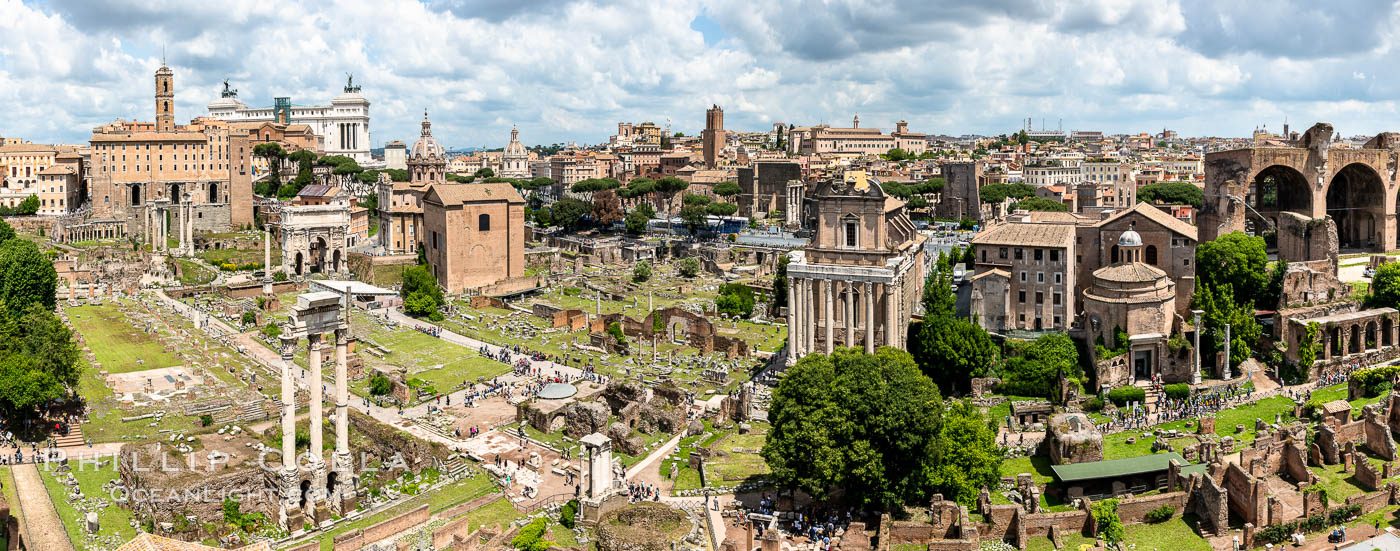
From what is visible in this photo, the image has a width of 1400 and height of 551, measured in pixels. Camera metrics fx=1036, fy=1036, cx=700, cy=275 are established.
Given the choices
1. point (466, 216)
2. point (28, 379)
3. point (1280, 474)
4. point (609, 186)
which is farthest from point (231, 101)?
point (1280, 474)

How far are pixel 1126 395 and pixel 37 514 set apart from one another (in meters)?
44.0

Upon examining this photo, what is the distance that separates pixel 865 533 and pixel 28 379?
3507 centimetres

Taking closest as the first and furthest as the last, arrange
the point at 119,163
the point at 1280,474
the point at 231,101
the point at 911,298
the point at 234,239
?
the point at 1280,474, the point at 911,298, the point at 234,239, the point at 119,163, the point at 231,101

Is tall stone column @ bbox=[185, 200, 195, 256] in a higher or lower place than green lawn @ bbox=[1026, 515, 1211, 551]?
higher

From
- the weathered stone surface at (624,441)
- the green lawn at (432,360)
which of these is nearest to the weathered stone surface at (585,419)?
the weathered stone surface at (624,441)

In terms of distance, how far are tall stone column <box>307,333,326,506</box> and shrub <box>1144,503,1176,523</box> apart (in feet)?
93.5

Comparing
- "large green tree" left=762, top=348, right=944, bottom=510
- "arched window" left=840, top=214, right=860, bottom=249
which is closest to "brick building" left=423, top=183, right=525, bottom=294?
"arched window" left=840, top=214, right=860, bottom=249

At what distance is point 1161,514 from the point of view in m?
35.5

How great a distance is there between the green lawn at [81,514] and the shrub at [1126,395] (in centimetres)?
4012

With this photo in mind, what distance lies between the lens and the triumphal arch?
62719 millimetres

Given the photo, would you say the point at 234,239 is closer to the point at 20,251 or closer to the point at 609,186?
the point at 20,251

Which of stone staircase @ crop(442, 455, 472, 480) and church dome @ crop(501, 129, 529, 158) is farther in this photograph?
church dome @ crop(501, 129, 529, 158)

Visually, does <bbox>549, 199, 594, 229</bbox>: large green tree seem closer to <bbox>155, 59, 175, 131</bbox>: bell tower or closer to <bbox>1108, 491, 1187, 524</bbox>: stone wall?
<bbox>155, 59, 175, 131</bbox>: bell tower

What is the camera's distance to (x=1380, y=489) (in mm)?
36469
